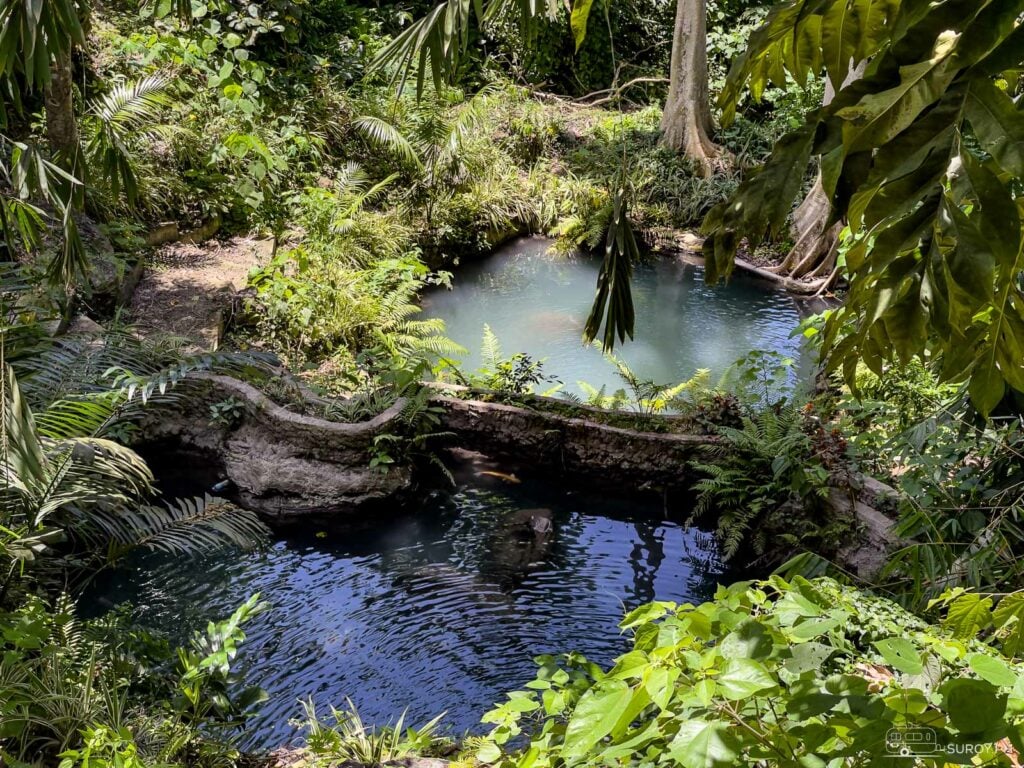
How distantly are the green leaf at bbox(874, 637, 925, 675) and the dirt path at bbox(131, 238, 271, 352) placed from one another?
5.99m

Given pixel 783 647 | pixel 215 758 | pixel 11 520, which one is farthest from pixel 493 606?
pixel 783 647

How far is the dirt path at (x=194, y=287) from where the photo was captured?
22.3ft

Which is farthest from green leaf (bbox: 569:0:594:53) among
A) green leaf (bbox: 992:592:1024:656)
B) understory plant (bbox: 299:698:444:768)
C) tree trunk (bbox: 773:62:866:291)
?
tree trunk (bbox: 773:62:866:291)

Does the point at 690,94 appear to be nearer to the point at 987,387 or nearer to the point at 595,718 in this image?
the point at 987,387

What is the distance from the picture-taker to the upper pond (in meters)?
7.73

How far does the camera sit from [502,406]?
6004mm

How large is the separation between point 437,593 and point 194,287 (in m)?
4.44

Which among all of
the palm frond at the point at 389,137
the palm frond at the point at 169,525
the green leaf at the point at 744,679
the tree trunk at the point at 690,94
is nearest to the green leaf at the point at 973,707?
the green leaf at the point at 744,679

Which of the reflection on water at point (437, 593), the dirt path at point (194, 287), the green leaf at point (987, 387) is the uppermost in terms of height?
the green leaf at point (987, 387)

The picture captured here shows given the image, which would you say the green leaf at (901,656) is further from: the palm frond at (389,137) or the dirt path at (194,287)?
the palm frond at (389,137)

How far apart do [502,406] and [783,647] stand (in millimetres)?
4688

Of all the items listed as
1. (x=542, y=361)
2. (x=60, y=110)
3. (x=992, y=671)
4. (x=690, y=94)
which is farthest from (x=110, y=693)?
(x=690, y=94)

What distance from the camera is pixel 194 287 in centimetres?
752

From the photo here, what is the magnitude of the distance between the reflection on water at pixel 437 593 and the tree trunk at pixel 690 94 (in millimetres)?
7535
